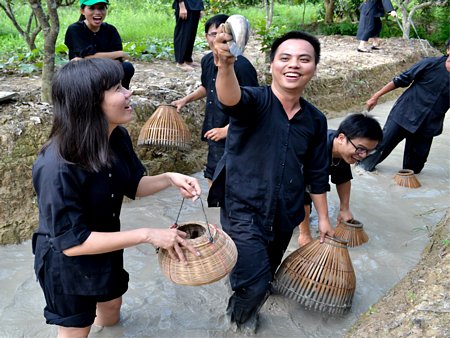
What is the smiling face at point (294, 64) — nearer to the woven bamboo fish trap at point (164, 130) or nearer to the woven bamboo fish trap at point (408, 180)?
the woven bamboo fish trap at point (164, 130)

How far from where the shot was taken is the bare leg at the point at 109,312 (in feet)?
9.39

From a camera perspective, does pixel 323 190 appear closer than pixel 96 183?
No

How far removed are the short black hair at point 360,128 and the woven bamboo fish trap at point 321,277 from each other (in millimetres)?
928

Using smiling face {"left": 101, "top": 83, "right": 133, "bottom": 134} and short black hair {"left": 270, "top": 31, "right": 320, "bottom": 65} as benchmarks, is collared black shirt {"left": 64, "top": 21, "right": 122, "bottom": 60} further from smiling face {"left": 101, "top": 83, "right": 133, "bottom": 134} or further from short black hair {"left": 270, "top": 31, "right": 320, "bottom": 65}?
smiling face {"left": 101, "top": 83, "right": 133, "bottom": 134}

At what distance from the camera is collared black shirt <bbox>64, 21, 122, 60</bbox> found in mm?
4660

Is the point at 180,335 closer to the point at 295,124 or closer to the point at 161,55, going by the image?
the point at 295,124

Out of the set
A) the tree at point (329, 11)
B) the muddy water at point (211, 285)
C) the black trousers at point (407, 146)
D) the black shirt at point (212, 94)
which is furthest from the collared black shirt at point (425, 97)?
the tree at point (329, 11)

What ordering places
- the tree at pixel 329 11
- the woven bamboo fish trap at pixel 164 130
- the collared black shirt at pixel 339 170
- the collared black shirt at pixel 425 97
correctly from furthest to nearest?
the tree at pixel 329 11 < the collared black shirt at pixel 425 97 < the woven bamboo fish trap at pixel 164 130 < the collared black shirt at pixel 339 170

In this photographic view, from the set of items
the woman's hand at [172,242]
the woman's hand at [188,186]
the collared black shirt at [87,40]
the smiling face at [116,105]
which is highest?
the smiling face at [116,105]

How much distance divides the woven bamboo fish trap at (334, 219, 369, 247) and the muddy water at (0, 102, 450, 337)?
0.27 feet

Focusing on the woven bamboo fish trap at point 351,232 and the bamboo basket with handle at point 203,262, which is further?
the woven bamboo fish trap at point 351,232

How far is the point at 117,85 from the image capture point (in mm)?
2125

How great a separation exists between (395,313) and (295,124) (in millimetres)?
1213

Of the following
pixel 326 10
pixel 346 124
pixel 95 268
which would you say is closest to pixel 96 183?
pixel 95 268
